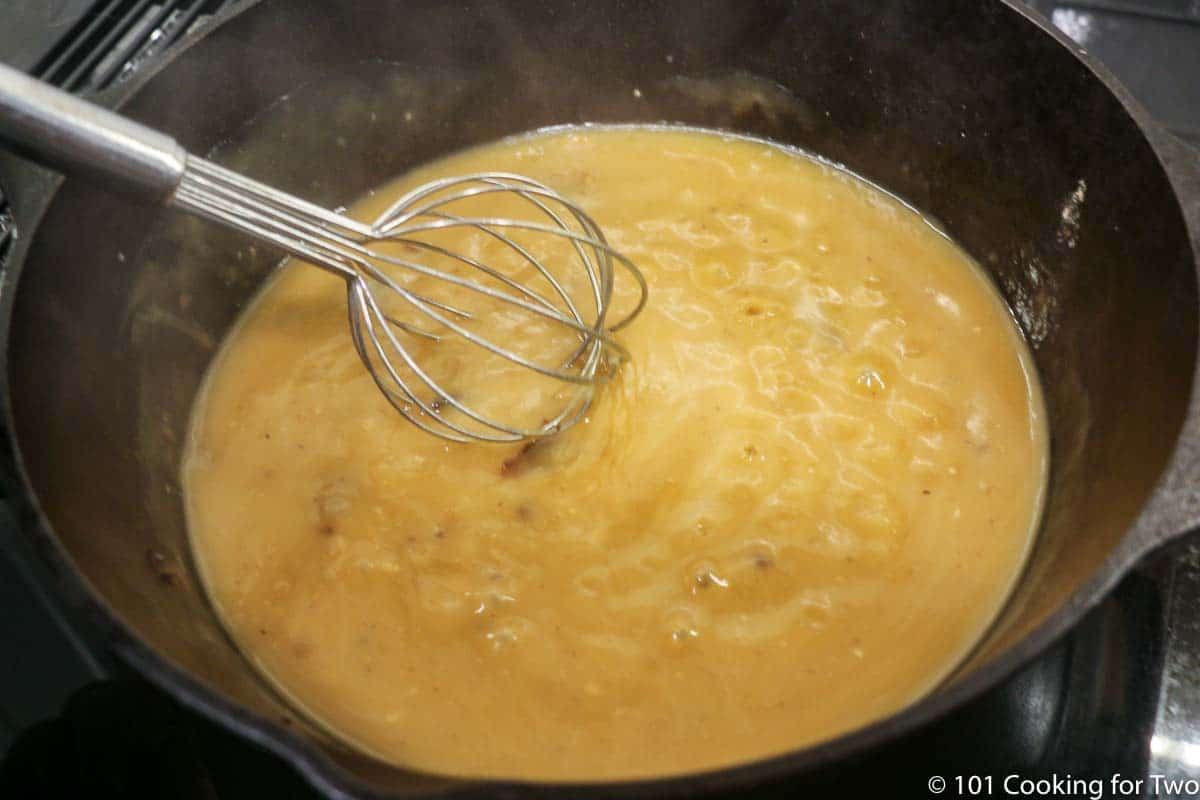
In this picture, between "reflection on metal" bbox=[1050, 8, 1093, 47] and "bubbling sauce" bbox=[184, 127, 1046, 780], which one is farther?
"reflection on metal" bbox=[1050, 8, 1093, 47]

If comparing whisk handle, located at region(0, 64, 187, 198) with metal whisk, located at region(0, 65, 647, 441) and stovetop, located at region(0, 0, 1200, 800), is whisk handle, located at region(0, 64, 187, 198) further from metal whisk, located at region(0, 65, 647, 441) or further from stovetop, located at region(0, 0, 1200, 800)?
stovetop, located at region(0, 0, 1200, 800)

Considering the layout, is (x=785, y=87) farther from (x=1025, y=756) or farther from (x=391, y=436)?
(x=1025, y=756)

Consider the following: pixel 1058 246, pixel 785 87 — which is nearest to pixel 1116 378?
pixel 1058 246

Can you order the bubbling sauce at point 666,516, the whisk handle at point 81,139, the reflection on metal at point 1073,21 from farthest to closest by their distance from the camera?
the reflection on metal at point 1073,21, the bubbling sauce at point 666,516, the whisk handle at point 81,139

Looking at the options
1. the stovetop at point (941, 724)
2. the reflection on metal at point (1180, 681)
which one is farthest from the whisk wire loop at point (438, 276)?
the reflection on metal at point (1180, 681)

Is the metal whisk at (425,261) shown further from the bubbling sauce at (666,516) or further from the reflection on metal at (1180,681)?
the reflection on metal at (1180,681)

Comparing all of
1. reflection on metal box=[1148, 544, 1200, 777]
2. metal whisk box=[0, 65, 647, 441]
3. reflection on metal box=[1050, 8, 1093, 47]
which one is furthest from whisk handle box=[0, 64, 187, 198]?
reflection on metal box=[1050, 8, 1093, 47]
